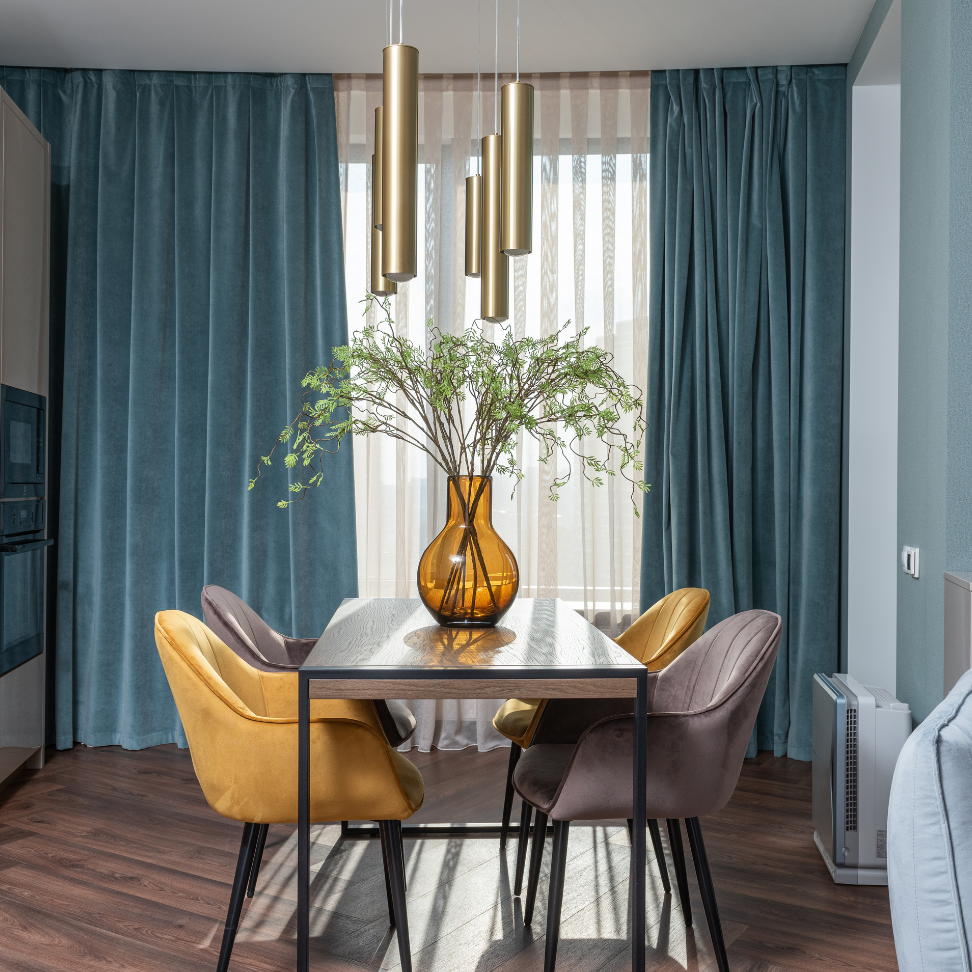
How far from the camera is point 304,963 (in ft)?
5.83

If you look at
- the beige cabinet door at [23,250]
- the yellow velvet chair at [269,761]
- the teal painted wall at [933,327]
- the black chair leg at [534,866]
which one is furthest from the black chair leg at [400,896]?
the beige cabinet door at [23,250]

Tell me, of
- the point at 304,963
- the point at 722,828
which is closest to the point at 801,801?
the point at 722,828

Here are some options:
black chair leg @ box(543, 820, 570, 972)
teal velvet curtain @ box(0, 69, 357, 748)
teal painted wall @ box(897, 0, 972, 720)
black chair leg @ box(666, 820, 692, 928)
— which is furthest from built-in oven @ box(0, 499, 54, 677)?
teal painted wall @ box(897, 0, 972, 720)

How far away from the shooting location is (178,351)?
3.68 meters

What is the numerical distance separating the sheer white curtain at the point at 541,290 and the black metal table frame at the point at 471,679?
1.89 m

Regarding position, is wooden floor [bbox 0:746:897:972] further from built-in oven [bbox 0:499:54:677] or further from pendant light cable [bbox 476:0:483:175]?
pendant light cable [bbox 476:0:483:175]

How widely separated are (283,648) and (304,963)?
3.43ft

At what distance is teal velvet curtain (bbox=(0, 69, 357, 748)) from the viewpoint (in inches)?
→ 145

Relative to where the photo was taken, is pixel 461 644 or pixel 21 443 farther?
pixel 21 443

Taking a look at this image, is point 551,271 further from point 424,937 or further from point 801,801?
point 424,937

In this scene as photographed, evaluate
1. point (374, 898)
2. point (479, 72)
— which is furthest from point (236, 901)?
point (479, 72)

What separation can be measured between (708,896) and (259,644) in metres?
1.40

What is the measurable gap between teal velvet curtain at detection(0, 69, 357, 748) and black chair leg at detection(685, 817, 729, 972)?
2.02 metres

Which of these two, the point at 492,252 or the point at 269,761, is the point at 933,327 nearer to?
the point at 492,252
